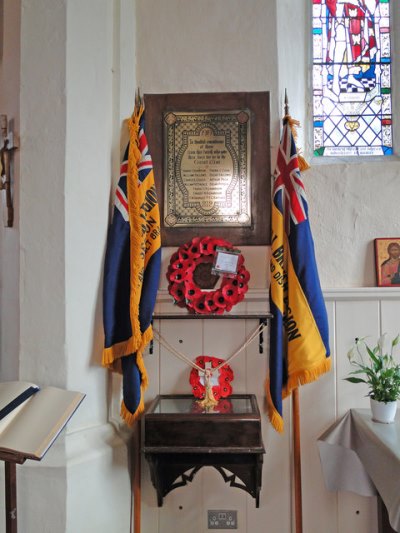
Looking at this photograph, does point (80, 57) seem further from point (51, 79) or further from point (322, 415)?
point (322, 415)

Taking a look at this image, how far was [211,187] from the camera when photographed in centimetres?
244

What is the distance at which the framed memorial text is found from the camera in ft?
7.96

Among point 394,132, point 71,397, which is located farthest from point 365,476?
point 394,132

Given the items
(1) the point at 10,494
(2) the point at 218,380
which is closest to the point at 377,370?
(2) the point at 218,380

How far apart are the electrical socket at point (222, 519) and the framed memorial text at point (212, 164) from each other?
136 cm

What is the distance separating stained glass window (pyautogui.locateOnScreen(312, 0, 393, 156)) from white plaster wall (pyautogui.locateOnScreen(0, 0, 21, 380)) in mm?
1576

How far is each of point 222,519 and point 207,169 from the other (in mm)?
1766

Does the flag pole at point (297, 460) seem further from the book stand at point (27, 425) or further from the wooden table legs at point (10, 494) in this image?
the wooden table legs at point (10, 494)

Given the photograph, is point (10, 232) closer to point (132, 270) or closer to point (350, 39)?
point (132, 270)

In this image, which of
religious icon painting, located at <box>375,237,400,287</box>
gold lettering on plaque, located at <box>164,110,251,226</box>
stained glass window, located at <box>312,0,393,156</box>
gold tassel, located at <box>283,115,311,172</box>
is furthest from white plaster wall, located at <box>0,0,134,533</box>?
religious icon painting, located at <box>375,237,400,287</box>

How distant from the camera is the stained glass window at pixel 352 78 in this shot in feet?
8.72

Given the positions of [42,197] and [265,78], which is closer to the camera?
[42,197]

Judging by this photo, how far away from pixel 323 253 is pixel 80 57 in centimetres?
150

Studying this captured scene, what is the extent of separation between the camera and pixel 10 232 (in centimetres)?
217
